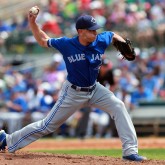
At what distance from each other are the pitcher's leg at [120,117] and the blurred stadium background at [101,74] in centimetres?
599

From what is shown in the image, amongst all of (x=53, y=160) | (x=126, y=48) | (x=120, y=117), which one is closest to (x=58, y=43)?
(x=126, y=48)

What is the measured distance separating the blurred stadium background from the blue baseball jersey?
6.10m

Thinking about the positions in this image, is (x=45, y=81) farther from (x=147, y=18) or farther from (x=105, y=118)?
(x=147, y=18)

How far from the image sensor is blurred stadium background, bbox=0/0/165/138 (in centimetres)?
1622

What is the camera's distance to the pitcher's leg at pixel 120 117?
7.35 m

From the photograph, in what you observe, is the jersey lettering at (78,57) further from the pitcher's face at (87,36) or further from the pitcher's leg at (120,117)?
the pitcher's leg at (120,117)

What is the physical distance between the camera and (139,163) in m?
7.13

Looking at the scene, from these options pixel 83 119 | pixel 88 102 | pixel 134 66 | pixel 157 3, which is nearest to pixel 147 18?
pixel 157 3

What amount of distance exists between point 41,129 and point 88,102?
729 millimetres

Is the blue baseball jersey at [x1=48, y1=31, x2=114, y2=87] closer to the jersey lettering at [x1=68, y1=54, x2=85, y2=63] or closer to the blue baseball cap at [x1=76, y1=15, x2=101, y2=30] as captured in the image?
the jersey lettering at [x1=68, y1=54, x2=85, y2=63]

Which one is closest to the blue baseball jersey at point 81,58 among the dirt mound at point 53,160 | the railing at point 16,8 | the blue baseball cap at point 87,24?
Result: the blue baseball cap at point 87,24

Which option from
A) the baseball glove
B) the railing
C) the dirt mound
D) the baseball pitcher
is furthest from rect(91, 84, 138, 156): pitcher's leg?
the railing

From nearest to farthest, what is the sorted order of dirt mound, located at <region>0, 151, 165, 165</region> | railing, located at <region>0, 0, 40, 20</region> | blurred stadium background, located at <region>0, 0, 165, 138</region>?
1. dirt mound, located at <region>0, 151, 165, 165</region>
2. blurred stadium background, located at <region>0, 0, 165, 138</region>
3. railing, located at <region>0, 0, 40, 20</region>

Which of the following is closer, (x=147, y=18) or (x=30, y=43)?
(x=147, y=18)
